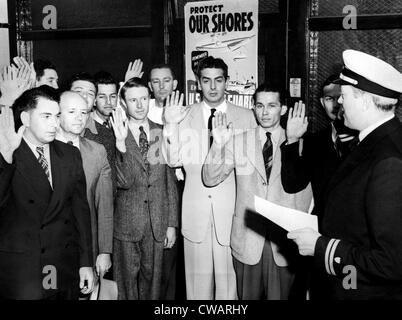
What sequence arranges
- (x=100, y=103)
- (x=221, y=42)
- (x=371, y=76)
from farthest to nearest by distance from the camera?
(x=100, y=103) < (x=221, y=42) < (x=371, y=76)

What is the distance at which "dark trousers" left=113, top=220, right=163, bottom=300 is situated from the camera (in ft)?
7.39

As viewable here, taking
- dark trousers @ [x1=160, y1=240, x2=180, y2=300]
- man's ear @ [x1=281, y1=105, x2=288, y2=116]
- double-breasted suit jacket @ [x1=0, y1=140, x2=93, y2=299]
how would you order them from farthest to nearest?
dark trousers @ [x1=160, y1=240, x2=180, y2=300] → man's ear @ [x1=281, y1=105, x2=288, y2=116] → double-breasted suit jacket @ [x1=0, y1=140, x2=93, y2=299]

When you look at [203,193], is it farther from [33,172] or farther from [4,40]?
[4,40]

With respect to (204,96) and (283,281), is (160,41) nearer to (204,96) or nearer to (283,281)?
(204,96)

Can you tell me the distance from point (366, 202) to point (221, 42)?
3.55 ft

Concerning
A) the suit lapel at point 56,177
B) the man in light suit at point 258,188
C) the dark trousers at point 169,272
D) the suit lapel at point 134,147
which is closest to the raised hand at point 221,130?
the man in light suit at point 258,188

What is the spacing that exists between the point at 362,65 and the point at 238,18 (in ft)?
2.53

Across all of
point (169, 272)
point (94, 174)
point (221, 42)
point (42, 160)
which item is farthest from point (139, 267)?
point (221, 42)

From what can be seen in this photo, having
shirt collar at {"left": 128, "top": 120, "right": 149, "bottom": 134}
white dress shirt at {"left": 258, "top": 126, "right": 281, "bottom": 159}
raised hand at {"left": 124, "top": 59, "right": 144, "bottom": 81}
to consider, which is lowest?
white dress shirt at {"left": 258, "top": 126, "right": 281, "bottom": 159}

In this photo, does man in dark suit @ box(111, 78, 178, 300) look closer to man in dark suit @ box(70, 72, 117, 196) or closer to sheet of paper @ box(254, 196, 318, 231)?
man in dark suit @ box(70, 72, 117, 196)

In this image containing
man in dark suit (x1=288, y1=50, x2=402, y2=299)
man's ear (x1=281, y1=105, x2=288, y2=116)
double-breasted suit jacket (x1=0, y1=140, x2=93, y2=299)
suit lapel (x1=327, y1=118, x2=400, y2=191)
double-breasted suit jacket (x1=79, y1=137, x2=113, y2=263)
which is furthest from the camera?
man's ear (x1=281, y1=105, x2=288, y2=116)

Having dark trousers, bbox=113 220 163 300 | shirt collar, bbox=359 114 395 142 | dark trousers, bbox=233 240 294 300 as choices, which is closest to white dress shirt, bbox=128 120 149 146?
dark trousers, bbox=113 220 163 300

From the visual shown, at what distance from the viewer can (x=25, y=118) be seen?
1831 mm

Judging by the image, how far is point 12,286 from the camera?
5.97ft
